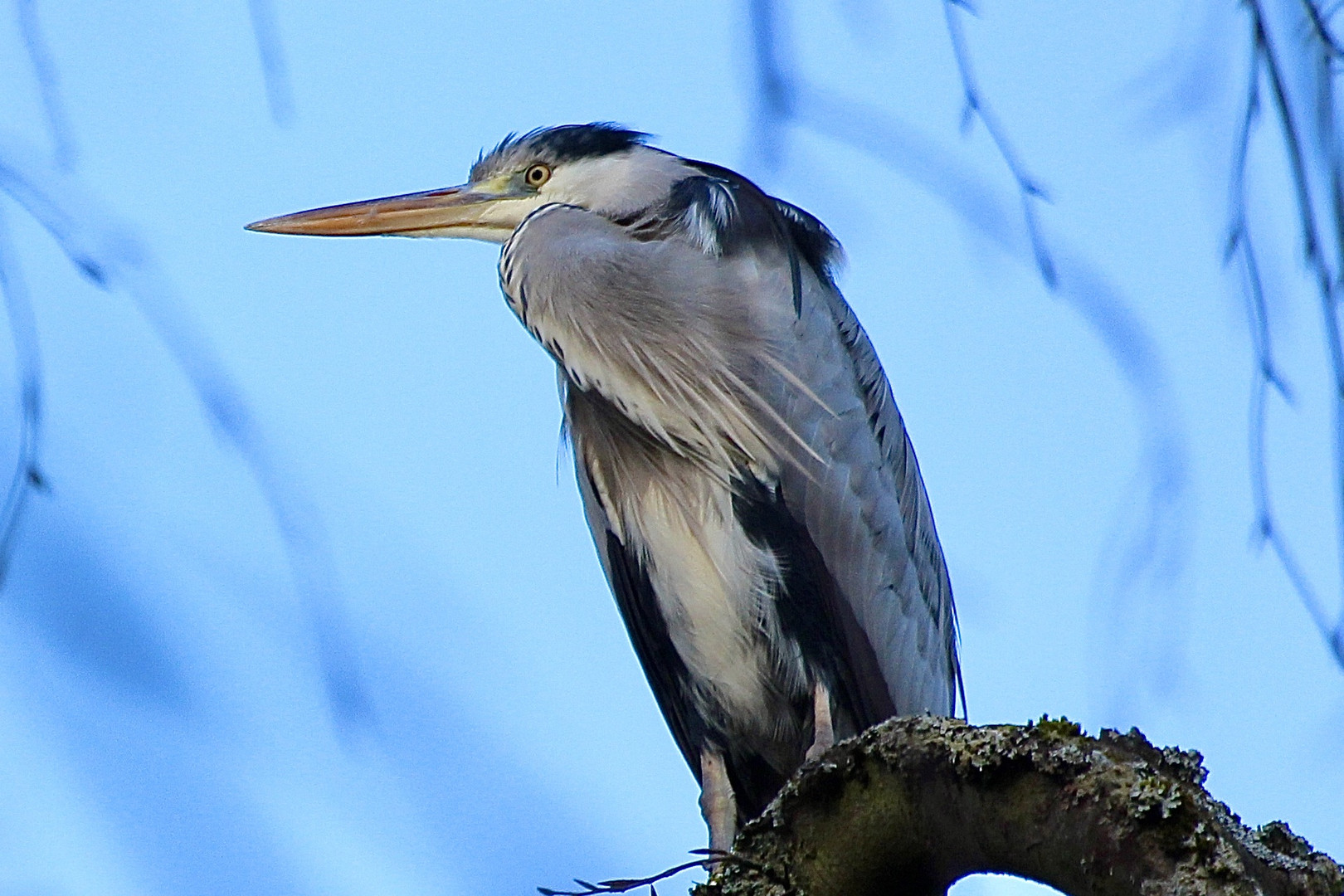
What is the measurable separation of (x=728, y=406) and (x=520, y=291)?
43cm

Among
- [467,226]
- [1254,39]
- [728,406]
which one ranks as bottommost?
[1254,39]

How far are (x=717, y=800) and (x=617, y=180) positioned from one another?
1.21 metres

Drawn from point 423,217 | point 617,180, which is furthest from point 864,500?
point 423,217

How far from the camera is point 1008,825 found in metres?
1.25

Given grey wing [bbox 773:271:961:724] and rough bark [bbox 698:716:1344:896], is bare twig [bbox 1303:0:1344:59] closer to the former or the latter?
rough bark [bbox 698:716:1344:896]

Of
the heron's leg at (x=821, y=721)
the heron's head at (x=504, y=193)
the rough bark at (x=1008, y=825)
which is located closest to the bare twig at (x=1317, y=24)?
the rough bark at (x=1008, y=825)

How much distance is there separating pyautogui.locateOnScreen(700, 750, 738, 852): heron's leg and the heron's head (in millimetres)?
1120

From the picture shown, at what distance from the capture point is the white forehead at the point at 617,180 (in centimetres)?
308

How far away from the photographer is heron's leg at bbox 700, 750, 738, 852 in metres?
2.65

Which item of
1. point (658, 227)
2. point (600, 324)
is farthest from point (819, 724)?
point (658, 227)

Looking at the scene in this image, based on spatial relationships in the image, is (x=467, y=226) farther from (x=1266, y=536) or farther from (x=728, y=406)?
(x=1266, y=536)

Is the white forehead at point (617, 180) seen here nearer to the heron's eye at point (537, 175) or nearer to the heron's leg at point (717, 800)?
the heron's eye at point (537, 175)

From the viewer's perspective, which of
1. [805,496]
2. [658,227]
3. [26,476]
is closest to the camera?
[26,476]

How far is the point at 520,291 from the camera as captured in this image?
9.42 ft
